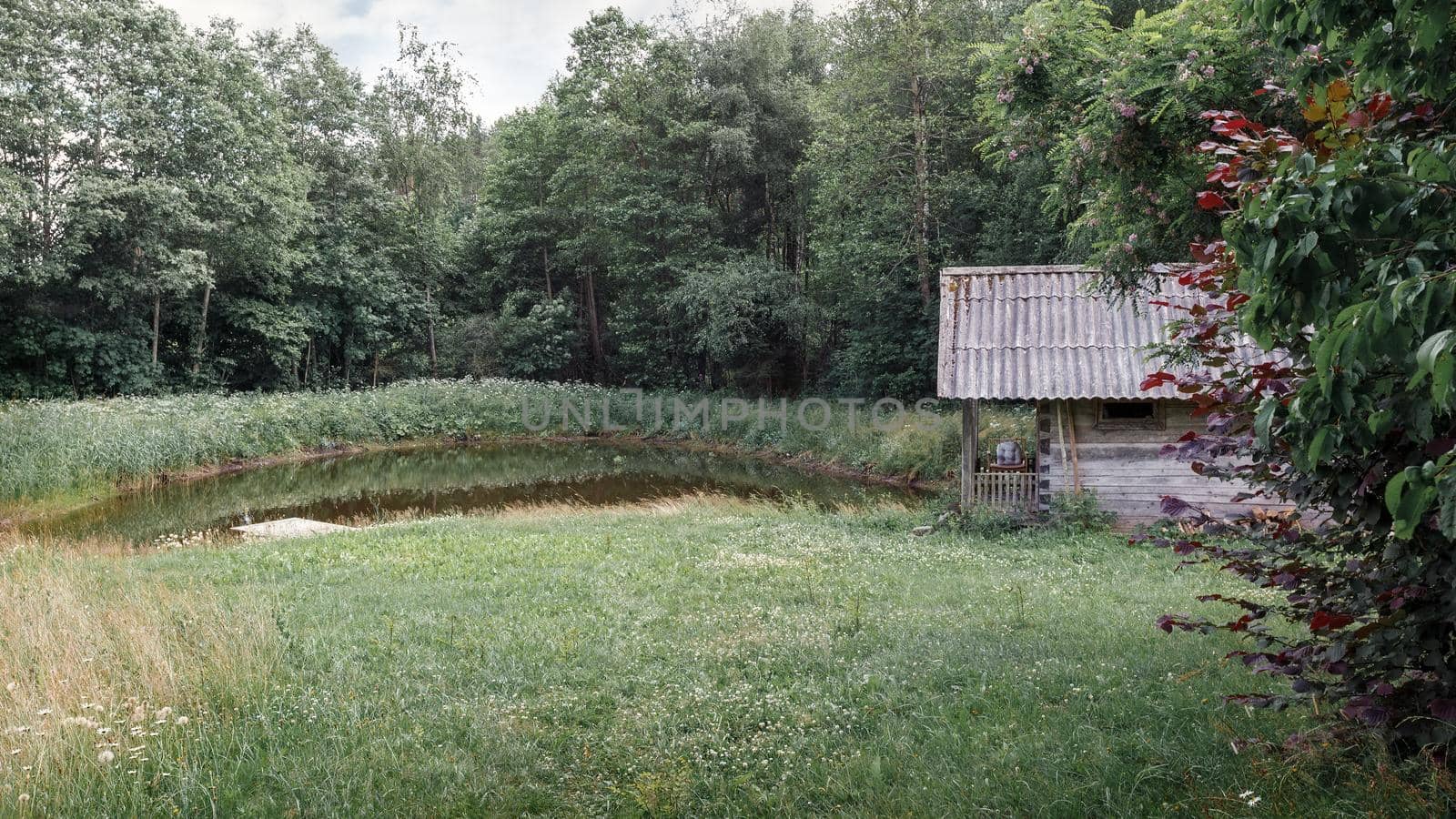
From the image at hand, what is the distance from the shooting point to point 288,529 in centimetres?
1460

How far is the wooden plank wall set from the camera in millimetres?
13305

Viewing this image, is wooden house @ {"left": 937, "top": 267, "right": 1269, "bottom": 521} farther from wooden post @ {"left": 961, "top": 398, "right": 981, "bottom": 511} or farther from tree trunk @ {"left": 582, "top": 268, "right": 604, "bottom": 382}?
tree trunk @ {"left": 582, "top": 268, "right": 604, "bottom": 382}

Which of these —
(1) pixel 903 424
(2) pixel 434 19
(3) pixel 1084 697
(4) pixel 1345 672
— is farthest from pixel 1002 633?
(2) pixel 434 19

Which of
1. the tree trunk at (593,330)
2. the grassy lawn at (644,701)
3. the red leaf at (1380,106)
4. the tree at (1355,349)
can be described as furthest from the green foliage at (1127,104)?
the tree trunk at (593,330)

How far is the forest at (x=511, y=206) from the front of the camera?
24125mm

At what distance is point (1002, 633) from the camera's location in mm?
6613

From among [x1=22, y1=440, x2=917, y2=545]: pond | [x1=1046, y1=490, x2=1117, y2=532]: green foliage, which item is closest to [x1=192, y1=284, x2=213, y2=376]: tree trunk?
[x1=22, y1=440, x2=917, y2=545]: pond

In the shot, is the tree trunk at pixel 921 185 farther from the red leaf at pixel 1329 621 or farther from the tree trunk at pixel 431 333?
the red leaf at pixel 1329 621

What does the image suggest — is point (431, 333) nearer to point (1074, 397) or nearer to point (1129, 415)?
point (1074, 397)

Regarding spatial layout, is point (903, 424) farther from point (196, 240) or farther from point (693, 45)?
point (196, 240)

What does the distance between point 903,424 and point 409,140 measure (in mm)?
25941

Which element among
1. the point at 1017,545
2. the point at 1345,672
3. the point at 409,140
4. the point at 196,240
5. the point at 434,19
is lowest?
the point at 1017,545

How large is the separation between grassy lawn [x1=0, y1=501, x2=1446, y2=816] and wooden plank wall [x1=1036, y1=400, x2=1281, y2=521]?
472 centimetres

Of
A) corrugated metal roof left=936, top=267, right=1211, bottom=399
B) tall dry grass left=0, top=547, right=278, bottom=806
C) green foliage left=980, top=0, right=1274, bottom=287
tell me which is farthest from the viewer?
corrugated metal roof left=936, top=267, right=1211, bottom=399
